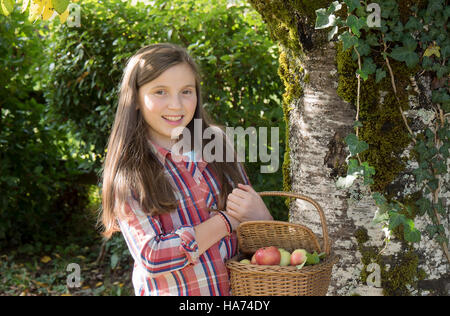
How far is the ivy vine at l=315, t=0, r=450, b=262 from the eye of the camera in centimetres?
218

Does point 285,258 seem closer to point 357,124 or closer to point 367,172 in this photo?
point 367,172


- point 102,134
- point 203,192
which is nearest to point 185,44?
point 102,134

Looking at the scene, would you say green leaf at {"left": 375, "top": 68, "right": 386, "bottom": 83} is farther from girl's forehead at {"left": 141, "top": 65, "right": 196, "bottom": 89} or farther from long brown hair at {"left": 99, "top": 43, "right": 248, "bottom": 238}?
girl's forehead at {"left": 141, "top": 65, "right": 196, "bottom": 89}

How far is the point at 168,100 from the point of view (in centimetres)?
208

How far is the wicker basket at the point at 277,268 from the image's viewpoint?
5.93ft

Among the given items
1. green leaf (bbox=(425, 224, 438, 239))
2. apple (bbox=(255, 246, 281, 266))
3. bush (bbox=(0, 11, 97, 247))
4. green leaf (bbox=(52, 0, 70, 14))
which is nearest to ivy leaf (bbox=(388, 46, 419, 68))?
green leaf (bbox=(425, 224, 438, 239))

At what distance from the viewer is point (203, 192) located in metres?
2.14

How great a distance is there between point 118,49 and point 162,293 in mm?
2509

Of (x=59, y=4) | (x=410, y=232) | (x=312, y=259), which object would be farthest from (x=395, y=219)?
(x=59, y=4)

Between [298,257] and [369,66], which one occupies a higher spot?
[369,66]

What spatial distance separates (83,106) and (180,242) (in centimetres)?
317

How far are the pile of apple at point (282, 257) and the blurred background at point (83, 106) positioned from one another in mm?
1788

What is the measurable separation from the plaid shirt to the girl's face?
0.35ft

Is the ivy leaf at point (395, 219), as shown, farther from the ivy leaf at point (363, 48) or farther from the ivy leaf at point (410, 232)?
the ivy leaf at point (363, 48)
